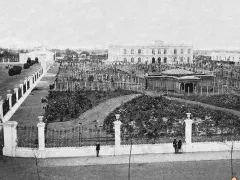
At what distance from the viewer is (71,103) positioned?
25.0 m

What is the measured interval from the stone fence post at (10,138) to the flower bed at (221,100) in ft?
50.8

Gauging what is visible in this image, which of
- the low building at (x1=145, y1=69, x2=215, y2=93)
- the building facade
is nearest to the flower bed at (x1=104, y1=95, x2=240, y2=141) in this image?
the low building at (x1=145, y1=69, x2=215, y2=93)

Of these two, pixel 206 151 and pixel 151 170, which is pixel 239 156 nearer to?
pixel 206 151

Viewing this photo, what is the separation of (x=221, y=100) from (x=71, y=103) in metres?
10.8

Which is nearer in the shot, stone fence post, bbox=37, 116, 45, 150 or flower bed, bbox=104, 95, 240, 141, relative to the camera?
stone fence post, bbox=37, 116, 45, 150

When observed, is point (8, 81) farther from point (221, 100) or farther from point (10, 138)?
point (10, 138)

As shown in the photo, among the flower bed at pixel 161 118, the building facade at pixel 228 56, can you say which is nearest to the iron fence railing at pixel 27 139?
the flower bed at pixel 161 118

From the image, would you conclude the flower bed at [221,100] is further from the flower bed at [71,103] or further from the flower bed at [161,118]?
the flower bed at [71,103]

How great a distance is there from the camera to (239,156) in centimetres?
1440

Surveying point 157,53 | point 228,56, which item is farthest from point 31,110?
point 228,56

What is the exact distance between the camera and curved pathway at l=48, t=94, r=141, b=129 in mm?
19941

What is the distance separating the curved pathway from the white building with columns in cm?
6536

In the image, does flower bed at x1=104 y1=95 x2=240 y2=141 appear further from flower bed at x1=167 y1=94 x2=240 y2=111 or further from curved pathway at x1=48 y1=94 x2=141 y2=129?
flower bed at x1=167 y1=94 x2=240 y2=111

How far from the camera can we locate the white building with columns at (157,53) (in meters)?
92.7
